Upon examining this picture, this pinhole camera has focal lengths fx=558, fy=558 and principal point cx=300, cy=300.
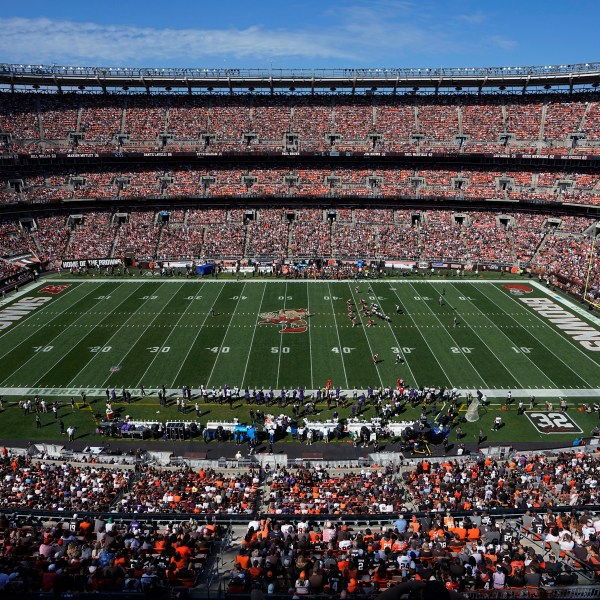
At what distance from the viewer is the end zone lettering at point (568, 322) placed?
36.0 m

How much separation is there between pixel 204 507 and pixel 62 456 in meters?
9.21

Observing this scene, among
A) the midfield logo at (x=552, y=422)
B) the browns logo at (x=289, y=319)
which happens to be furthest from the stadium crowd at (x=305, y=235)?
the midfield logo at (x=552, y=422)

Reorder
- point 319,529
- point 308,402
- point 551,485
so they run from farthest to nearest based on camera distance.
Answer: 1. point 308,402
2. point 551,485
3. point 319,529

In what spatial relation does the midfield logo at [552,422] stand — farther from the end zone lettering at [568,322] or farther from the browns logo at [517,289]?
the browns logo at [517,289]

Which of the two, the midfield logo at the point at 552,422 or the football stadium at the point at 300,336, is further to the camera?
the midfield logo at the point at 552,422

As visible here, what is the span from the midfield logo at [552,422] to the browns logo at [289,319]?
15899mm

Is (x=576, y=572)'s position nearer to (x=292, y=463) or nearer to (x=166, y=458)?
(x=292, y=463)

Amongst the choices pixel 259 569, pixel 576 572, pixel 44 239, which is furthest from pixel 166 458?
pixel 44 239

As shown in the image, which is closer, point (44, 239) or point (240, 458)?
point (240, 458)

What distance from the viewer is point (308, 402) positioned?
2870 centimetres

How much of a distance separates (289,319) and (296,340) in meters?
3.72

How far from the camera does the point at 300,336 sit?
122ft

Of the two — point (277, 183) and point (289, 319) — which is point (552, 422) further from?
point (277, 183)

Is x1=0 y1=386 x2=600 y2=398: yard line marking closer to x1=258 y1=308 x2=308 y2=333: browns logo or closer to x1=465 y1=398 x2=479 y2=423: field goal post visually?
x1=465 y1=398 x2=479 y2=423: field goal post
